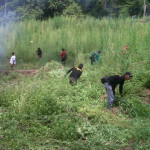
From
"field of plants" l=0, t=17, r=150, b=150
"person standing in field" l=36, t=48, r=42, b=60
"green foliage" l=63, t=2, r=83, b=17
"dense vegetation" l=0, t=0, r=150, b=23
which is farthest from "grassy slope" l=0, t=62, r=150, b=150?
"green foliage" l=63, t=2, r=83, b=17

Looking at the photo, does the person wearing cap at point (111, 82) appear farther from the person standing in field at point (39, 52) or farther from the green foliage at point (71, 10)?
the green foliage at point (71, 10)

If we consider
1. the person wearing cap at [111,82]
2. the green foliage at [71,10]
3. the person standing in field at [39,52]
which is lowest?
the person standing in field at [39,52]

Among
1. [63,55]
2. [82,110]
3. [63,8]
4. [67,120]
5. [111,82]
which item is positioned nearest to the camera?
[67,120]

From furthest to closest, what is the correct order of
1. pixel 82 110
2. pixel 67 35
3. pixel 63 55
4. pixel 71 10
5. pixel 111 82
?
1. pixel 71 10
2. pixel 67 35
3. pixel 63 55
4. pixel 111 82
5. pixel 82 110

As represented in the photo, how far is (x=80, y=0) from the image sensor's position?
23812 millimetres

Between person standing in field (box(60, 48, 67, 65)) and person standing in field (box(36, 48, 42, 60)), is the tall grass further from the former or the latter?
person standing in field (box(60, 48, 67, 65))

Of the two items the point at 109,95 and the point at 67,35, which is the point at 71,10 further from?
the point at 109,95

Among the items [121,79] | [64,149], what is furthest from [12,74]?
[64,149]

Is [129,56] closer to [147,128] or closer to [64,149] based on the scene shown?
[147,128]

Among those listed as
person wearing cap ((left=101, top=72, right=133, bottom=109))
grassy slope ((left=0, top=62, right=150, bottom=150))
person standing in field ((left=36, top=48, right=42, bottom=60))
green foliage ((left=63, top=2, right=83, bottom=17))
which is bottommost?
person standing in field ((left=36, top=48, right=42, bottom=60))

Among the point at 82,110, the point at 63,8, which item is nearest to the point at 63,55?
the point at 82,110

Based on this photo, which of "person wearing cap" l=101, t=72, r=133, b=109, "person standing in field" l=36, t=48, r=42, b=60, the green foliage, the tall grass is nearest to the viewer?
"person wearing cap" l=101, t=72, r=133, b=109

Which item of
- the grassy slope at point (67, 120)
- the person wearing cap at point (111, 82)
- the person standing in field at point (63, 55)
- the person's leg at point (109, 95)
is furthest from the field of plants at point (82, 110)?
the person standing in field at point (63, 55)

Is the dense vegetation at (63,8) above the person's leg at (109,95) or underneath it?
above
